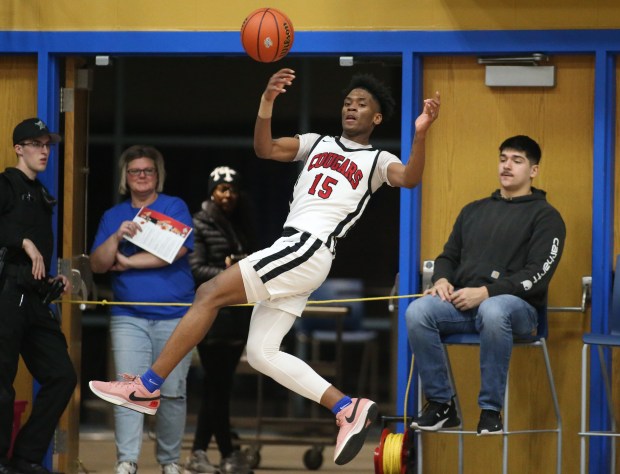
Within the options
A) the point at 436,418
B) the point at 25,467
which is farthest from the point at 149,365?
the point at 436,418

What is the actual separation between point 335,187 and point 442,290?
2.83 feet

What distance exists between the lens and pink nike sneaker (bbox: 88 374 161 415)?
17.6 ft

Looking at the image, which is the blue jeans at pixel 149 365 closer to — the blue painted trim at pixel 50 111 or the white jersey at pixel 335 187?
the blue painted trim at pixel 50 111

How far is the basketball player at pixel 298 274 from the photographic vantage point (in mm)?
5402

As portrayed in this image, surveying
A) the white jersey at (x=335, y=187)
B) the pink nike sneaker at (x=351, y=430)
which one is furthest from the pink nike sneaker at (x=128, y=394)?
the white jersey at (x=335, y=187)

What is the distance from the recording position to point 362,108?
5.79 meters

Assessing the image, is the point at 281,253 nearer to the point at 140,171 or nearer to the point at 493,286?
the point at 493,286

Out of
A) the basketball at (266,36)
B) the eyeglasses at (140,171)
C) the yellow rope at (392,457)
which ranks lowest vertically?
the yellow rope at (392,457)

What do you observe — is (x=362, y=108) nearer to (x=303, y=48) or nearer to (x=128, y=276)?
(x=303, y=48)

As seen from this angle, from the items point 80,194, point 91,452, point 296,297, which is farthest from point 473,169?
point 91,452

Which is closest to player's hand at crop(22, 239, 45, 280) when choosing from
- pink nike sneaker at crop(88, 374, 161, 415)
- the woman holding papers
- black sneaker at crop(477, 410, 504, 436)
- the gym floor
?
the woman holding papers

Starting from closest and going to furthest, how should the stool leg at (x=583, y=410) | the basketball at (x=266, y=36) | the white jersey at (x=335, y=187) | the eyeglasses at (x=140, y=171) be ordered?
the white jersey at (x=335, y=187) → the basketball at (x=266, y=36) → the stool leg at (x=583, y=410) → the eyeglasses at (x=140, y=171)

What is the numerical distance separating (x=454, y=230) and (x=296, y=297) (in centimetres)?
115

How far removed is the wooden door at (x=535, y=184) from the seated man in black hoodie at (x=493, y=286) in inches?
17.6
